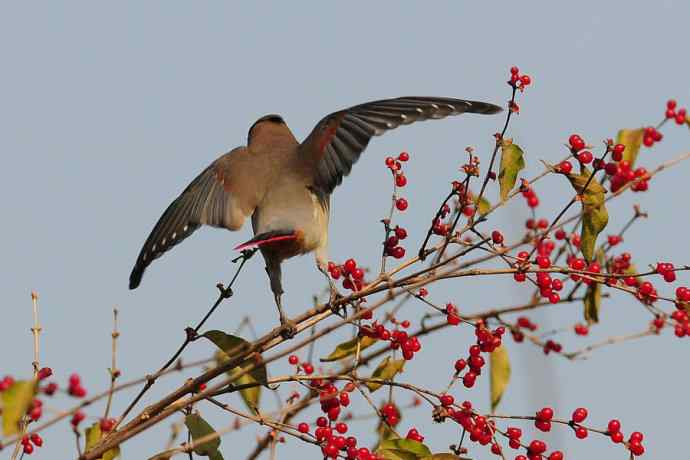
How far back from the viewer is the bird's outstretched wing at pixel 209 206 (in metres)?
5.57

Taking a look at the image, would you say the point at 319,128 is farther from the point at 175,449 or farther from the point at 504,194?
the point at 175,449

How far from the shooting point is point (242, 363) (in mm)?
3994

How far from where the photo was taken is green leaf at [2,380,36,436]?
241 centimetres

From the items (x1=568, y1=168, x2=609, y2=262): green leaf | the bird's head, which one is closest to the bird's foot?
(x1=568, y1=168, x2=609, y2=262): green leaf

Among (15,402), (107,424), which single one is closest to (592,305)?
(107,424)

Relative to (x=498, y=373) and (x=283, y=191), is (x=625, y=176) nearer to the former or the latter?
(x=498, y=373)

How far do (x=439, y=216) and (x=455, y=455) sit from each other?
2.87 feet

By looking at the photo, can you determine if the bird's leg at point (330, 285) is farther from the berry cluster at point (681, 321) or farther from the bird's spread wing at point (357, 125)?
the berry cluster at point (681, 321)

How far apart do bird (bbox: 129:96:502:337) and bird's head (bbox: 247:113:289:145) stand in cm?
64

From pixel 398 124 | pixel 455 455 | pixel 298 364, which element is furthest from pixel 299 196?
pixel 455 455

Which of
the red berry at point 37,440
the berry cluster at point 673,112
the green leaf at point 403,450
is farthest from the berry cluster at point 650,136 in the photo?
the red berry at point 37,440

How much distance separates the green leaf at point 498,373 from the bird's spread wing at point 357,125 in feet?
3.91

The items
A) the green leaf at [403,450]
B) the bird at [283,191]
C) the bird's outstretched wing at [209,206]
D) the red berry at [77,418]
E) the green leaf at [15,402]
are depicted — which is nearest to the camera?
the green leaf at [15,402]

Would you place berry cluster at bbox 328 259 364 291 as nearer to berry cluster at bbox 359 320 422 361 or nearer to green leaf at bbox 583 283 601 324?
berry cluster at bbox 359 320 422 361
